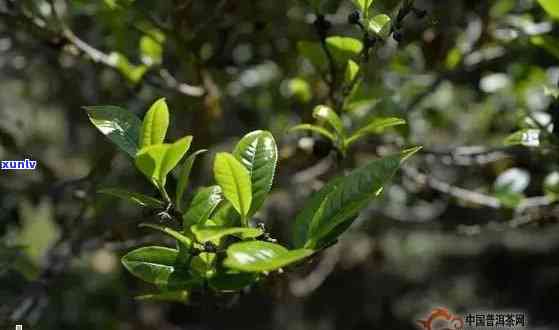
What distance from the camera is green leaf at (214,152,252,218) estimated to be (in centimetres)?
97

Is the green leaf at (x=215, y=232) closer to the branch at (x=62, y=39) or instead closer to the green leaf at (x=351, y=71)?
the green leaf at (x=351, y=71)

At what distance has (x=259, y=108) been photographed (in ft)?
8.45

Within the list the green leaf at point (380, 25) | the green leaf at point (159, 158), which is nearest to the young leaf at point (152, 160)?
the green leaf at point (159, 158)

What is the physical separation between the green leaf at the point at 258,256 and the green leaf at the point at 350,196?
82 millimetres

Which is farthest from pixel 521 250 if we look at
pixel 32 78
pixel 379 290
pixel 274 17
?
pixel 274 17

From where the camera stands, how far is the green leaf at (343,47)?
4.50 ft

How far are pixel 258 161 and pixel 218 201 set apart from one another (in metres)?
0.08

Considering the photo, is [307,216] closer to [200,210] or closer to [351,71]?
[200,210]

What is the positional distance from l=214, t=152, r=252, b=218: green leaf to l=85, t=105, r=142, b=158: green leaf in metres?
0.16

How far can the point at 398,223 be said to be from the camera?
3.16 meters

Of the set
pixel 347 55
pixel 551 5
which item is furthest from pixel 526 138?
pixel 347 55

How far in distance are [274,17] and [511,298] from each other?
3.80 metres

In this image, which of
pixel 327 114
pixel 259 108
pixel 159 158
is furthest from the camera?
pixel 259 108

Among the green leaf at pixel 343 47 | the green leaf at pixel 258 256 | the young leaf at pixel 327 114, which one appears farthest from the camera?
the green leaf at pixel 343 47
